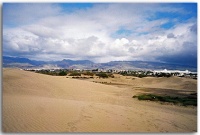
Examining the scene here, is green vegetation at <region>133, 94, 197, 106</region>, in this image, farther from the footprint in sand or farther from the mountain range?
the footprint in sand

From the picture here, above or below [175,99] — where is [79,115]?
below

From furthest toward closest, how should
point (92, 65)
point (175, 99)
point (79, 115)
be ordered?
point (175, 99)
point (92, 65)
point (79, 115)

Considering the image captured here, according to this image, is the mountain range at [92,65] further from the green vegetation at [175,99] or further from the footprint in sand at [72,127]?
the footprint in sand at [72,127]

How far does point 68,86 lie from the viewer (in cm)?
872

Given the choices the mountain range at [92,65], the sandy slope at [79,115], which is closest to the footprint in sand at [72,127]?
the sandy slope at [79,115]

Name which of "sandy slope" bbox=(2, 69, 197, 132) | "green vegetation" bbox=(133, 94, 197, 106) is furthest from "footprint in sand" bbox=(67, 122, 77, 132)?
"green vegetation" bbox=(133, 94, 197, 106)

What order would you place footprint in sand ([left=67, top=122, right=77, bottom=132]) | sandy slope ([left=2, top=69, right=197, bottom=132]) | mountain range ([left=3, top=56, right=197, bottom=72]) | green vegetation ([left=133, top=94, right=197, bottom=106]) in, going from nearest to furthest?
footprint in sand ([left=67, top=122, right=77, bottom=132])
sandy slope ([left=2, top=69, right=197, bottom=132])
green vegetation ([left=133, top=94, right=197, bottom=106])
mountain range ([left=3, top=56, right=197, bottom=72])

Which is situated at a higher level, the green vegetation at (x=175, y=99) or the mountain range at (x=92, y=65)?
the mountain range at (x=92, y=65)

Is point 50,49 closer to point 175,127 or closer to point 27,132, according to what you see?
point 27,132

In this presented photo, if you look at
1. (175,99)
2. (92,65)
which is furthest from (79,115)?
(175,99)

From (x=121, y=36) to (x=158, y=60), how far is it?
45.7 inches

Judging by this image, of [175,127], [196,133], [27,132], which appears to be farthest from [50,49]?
[196,133]

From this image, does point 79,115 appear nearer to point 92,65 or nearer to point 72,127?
point 72,127

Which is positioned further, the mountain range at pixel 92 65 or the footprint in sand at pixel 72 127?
the mountain range at pixel 92 65
